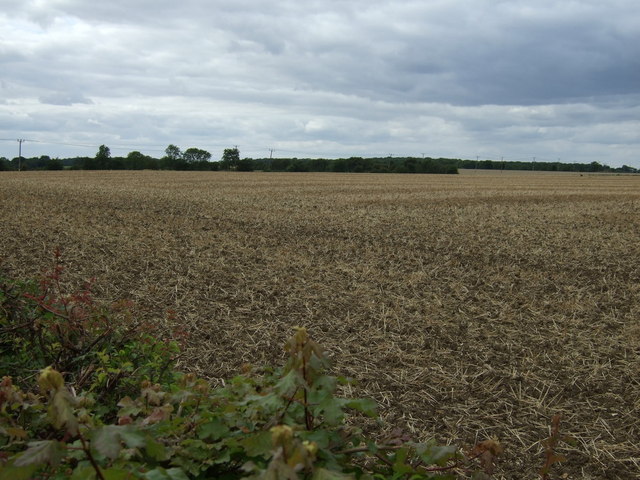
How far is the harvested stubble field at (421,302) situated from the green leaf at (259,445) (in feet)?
8.37

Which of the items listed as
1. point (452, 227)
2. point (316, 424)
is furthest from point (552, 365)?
point (452, 227)

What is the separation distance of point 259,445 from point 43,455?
0.55 m

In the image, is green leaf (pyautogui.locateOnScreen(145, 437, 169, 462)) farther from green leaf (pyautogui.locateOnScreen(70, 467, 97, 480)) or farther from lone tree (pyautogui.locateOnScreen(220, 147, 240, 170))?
lone tree (pyautogui.locateOnScreen(220, 147, 240, 170))

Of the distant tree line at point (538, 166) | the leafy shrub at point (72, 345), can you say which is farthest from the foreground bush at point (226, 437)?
the distant tree line at point (538, 166)

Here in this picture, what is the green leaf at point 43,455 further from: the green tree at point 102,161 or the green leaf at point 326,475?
the green tree at point 102,161

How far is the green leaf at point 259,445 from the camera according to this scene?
5.18 feet

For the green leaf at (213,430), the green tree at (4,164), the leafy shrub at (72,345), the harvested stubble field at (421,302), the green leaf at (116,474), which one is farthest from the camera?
the green tree at (4,164)

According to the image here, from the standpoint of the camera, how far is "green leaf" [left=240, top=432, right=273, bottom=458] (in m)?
1.58

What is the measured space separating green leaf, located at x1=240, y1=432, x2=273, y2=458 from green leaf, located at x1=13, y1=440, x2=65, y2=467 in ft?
1.56

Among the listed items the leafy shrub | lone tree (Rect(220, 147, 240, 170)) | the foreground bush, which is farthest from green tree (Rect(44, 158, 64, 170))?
the foreground bush

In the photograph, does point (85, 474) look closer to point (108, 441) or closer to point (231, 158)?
point (108, 441)

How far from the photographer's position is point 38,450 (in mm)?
1388

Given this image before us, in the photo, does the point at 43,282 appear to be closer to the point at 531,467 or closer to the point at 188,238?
the point at 531,467

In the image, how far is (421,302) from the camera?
683 centimetres
